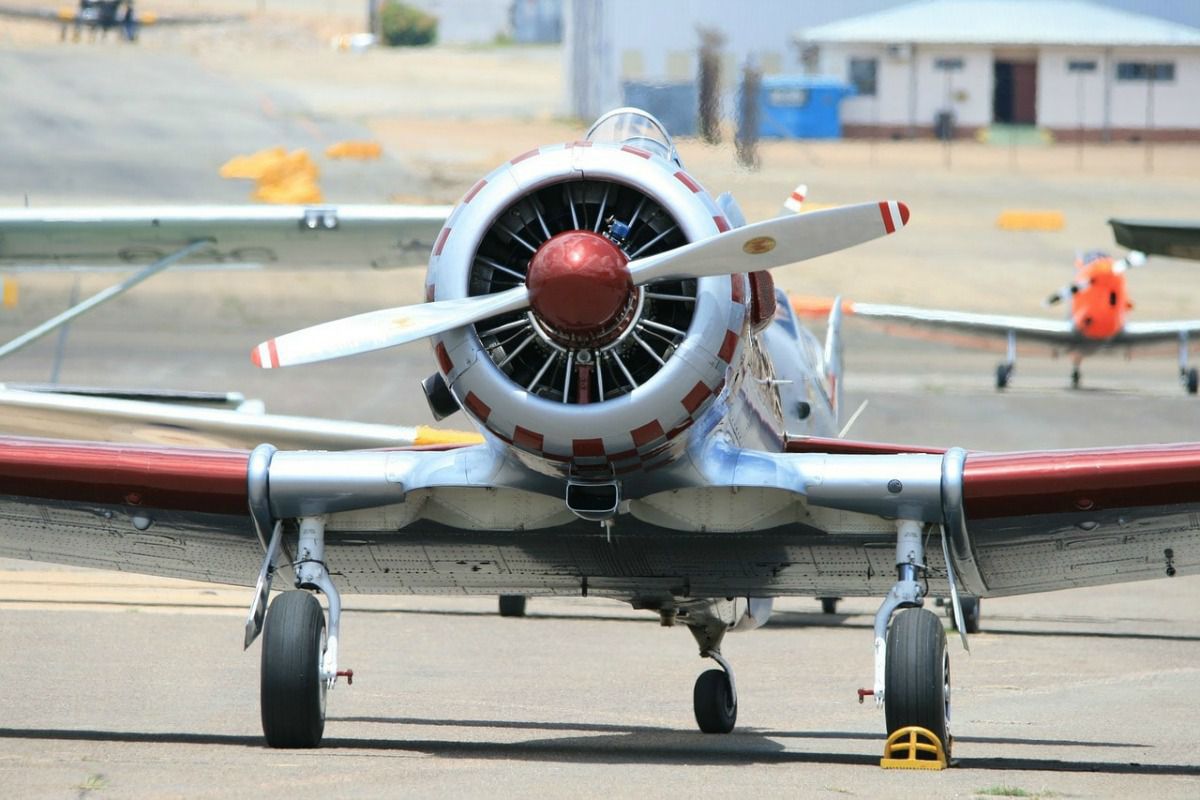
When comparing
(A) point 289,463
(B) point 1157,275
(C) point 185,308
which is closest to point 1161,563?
(A) point 289,463

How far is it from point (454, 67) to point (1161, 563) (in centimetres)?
8401

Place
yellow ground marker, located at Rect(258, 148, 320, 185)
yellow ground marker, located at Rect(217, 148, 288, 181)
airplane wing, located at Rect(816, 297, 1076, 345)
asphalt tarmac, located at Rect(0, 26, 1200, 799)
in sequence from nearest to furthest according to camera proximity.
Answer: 1. asphalt tarmac, located at Rect(0, 26, 1200, 799)
2. airplane wing, located at Rect(816, 297, 1076, 345)
3. yellow ground marker, located at Rect(258, 148, 320, 185)
4. yellow ground marker, located at Rect(217, 148, 288, 181)

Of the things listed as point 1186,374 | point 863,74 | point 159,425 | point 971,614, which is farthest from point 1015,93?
point 971,614

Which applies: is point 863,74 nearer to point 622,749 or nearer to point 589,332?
point 622,749

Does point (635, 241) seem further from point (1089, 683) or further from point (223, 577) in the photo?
point (1089, 683)

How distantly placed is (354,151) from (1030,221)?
18330 mm

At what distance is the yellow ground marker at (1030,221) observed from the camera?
5359cm

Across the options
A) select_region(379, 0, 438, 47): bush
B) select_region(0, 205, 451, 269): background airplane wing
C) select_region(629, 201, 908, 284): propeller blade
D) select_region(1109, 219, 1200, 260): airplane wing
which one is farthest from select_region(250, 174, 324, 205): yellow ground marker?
select_region(379, 0, 438, 47): bush

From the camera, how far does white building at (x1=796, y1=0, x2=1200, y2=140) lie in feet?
235

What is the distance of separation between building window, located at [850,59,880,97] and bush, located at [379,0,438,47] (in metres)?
40.2

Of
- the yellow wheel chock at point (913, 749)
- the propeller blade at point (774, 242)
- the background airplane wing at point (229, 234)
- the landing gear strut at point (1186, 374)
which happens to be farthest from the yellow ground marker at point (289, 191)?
the yellow wheel chock at point (913, 749)

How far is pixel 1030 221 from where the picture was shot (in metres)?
53.8

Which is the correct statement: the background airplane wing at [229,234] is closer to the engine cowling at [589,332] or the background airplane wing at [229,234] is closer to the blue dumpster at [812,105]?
the engine cowling at [589,332]

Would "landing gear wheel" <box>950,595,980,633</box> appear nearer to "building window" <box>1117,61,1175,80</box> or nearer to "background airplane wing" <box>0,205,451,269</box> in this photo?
"background airplane wing" <box>0,205,451,269</box>
